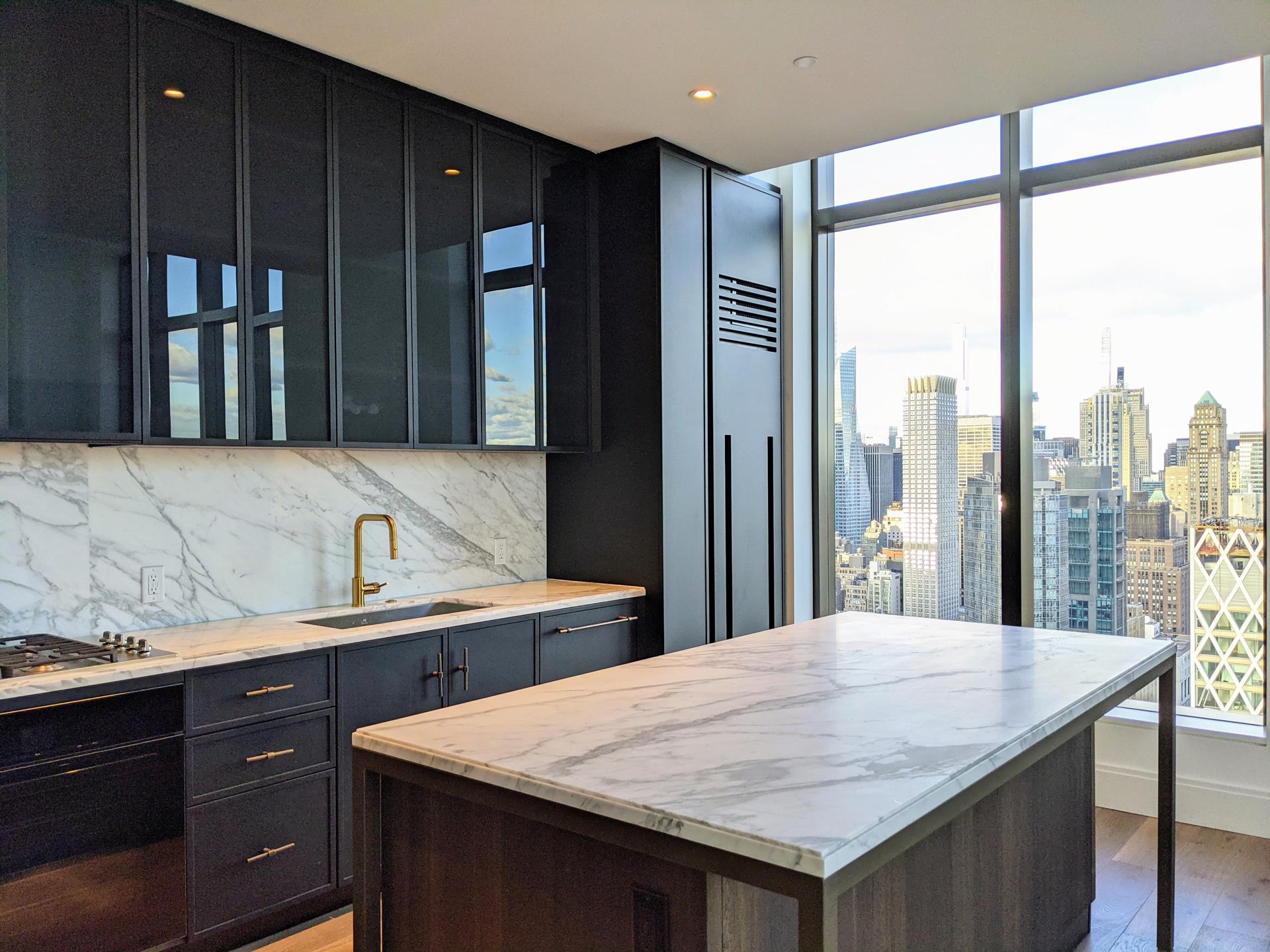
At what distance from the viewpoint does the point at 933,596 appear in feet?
14.4

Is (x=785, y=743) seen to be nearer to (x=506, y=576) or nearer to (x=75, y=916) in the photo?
(x=75, y=916)

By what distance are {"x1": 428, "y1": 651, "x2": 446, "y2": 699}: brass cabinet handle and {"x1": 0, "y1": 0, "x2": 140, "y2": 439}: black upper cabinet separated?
1.13 metres

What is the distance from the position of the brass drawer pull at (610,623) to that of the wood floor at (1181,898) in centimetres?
115

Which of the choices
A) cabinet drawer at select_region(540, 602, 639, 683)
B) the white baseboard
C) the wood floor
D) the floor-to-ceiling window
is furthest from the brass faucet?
the white baseboard

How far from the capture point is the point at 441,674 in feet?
9.98

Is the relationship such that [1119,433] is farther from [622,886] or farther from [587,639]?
[622,886]

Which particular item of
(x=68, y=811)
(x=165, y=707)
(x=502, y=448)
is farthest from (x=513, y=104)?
(x=68, y=811)

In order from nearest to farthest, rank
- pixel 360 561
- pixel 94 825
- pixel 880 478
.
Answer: pixel 94 825 < pixel 360 561 < pixel 880 478

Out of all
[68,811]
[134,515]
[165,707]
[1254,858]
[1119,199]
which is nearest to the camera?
[68,811]

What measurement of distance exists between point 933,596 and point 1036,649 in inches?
75.7

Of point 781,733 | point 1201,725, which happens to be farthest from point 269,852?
point 1201,725

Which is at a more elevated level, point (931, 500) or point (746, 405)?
point (746, 405)

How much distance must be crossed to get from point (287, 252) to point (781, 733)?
2157 millimetres

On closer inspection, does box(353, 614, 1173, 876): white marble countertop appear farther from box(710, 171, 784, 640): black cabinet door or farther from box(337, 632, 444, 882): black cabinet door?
box(710, 171, 784, 640): black cabinet door
